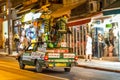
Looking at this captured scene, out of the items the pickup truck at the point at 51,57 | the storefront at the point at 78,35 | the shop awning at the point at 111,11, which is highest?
the shop awning at the point at 111,11

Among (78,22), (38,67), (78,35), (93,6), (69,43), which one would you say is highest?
(93,6)

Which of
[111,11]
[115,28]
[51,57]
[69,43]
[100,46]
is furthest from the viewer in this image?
[69,43]

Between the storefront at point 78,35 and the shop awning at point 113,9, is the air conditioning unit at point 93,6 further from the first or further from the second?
the shop awning at point 113,9

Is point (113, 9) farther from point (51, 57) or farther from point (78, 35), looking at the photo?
point (51, 57)

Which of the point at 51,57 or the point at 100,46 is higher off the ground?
the point at 100,46

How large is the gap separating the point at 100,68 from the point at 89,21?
7.10 m

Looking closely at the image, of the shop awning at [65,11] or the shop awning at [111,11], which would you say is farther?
the shop awning at [65,11]

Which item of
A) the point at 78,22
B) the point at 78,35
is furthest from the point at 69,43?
the point at 78,22

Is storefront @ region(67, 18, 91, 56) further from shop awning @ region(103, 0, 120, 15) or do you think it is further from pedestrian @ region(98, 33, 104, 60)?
shop awning @ region(103, 0, 120, 15)

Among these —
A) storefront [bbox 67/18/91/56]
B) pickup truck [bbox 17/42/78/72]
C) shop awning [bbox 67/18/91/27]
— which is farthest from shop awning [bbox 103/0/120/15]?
pickup truck [bbox 17/42/78/72]

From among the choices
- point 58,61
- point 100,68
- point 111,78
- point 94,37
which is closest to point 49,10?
point 94,37

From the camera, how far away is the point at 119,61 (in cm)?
2784

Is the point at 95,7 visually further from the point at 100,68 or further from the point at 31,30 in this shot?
the point at 31,30

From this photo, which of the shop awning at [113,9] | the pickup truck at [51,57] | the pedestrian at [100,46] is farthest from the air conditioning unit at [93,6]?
the pickup truck at [51,57]
